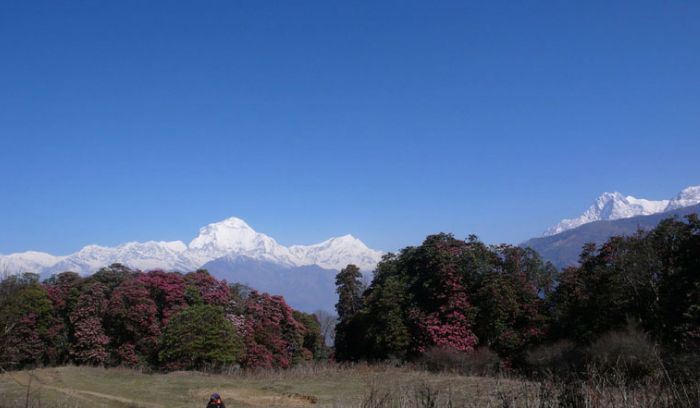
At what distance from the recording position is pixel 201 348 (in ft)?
80.7

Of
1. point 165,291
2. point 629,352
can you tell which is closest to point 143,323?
point 165,291

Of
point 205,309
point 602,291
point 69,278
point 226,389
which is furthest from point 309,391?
point 69,278

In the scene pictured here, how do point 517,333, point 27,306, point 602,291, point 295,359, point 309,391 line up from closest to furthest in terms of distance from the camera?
point 309,391, point 602,291, point 517,333, point 27,306, point 295,359

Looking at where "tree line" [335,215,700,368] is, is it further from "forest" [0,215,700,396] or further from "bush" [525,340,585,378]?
"bush" [525,340,585,378]

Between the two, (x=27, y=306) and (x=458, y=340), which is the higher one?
(x=27, y=306)

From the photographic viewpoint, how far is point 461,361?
2170cm

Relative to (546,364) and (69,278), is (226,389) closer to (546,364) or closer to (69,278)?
(546,364)

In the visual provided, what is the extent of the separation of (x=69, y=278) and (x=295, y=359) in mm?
16411

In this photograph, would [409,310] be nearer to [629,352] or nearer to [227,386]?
[227,386]

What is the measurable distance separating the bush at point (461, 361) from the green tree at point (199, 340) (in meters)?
9.82

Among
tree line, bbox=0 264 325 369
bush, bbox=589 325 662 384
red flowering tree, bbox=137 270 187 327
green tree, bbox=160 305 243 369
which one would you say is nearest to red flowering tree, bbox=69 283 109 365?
tree line, bbox=0 264 325 369

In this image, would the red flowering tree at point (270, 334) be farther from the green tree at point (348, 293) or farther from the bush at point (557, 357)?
the bush at point (557, 357)

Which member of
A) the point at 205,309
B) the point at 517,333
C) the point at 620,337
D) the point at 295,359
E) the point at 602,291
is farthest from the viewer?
the point at 295,359

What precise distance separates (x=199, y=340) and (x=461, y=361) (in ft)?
41.4
